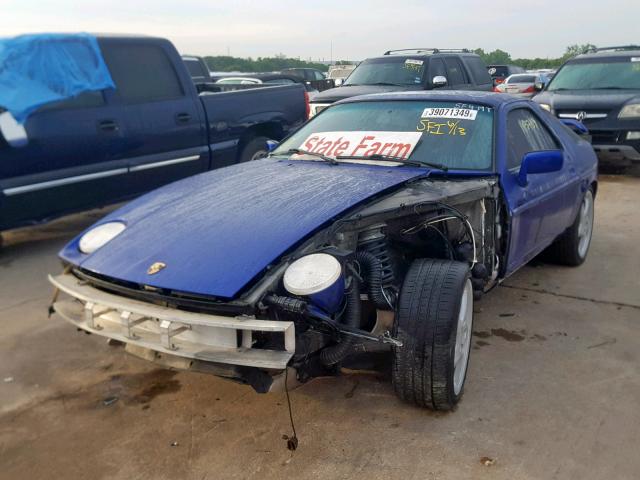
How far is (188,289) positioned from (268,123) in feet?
17.0

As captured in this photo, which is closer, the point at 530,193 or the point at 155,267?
the point at 155,267

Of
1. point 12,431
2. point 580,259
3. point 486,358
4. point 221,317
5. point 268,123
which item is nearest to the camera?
point 221,317

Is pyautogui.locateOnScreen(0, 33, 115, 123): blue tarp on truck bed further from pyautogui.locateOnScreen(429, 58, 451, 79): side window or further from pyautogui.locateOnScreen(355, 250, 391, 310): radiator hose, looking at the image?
pyautogui.locateOnScreen(429, 58, 451, 79): side window

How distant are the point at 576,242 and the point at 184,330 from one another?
3.58m

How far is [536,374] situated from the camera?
3.22 metres

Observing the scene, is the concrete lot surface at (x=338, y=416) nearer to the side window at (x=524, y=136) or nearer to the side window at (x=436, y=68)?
the side window at (x=524, y=136)

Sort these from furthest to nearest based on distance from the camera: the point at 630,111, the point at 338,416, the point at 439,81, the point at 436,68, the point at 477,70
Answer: the point at 477,70 < the point at 436,68 < the point at 439,81 < the point at 630,111 < the point at 338,416

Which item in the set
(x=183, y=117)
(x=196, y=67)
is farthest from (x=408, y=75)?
(x=183, y=117)

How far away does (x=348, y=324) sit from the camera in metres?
2.53

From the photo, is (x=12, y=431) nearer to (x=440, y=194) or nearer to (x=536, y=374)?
(x=440, y=194)

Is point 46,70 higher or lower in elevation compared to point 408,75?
higher

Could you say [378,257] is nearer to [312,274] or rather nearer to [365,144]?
[312,274]

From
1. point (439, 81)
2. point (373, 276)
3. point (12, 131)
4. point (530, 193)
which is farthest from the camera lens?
point (439, 81)

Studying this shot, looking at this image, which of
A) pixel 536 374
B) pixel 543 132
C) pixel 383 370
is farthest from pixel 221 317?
pixel 543 132
